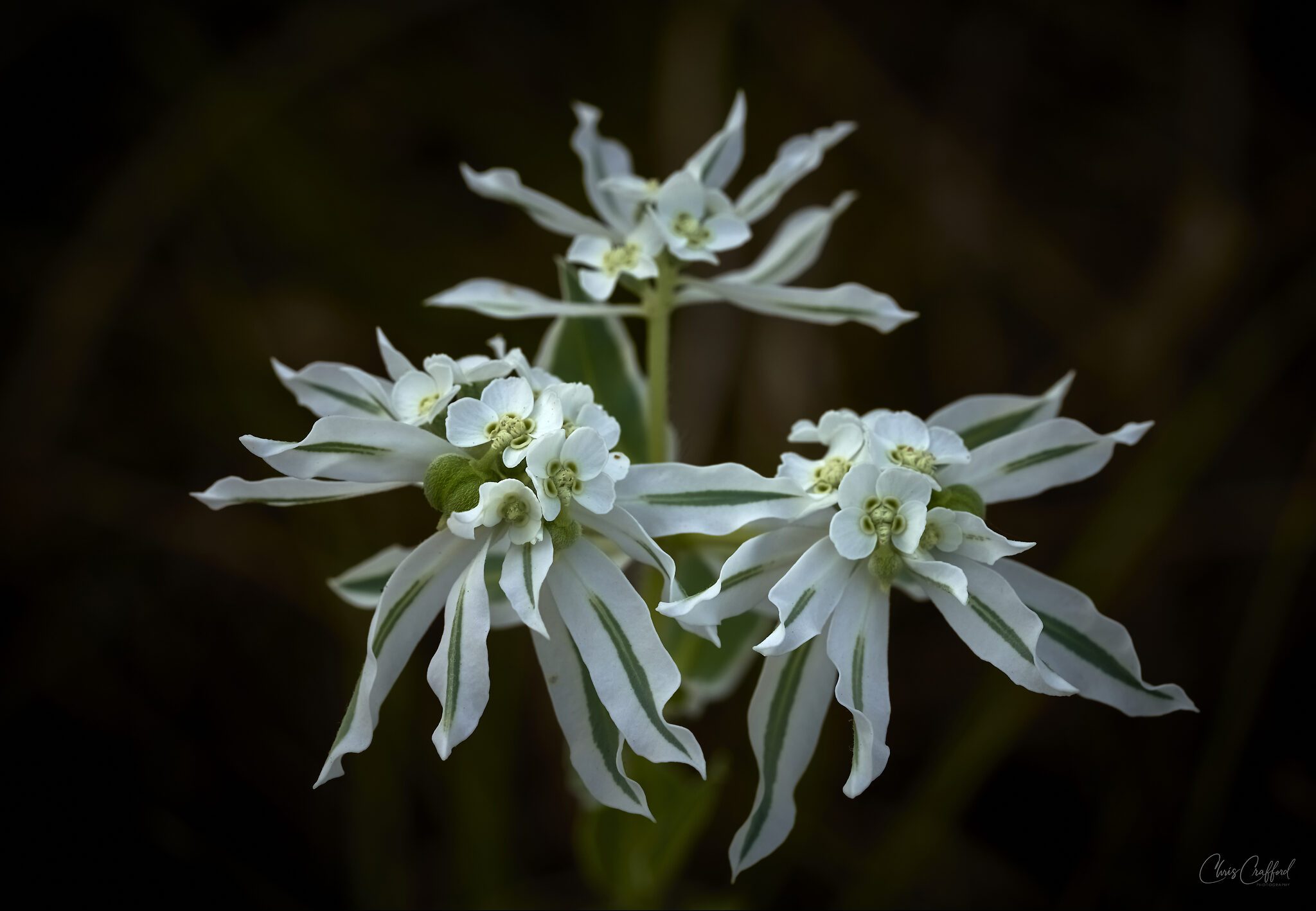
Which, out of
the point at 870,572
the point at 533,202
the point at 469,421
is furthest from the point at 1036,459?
the point at 533,202

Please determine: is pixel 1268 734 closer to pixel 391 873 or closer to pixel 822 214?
pixel 822 214

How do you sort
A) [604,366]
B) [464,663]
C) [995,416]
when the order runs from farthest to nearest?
[604,366] → [995,416] → [464,663]

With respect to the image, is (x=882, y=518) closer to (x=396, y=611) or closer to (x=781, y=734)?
(x=781, y=734)

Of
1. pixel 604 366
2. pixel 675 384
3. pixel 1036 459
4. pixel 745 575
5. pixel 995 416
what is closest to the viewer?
pixel 745 575

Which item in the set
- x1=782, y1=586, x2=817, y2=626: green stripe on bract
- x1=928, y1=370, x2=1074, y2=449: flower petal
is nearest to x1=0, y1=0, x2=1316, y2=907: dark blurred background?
x1=782, y1=586, x2=817, y2=626: green stripe on bract

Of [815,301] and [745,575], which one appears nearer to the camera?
[745,575]

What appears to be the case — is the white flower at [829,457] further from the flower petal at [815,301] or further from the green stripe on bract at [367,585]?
the green stripe on bract at [367,585]
